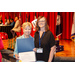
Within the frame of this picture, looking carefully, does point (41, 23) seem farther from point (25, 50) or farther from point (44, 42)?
point (25, 50)

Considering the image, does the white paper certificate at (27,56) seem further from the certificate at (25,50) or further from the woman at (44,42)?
the woman at (44,42)

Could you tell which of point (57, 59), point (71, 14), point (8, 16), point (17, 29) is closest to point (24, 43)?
point (57, 59)

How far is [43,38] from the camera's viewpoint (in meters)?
1.50

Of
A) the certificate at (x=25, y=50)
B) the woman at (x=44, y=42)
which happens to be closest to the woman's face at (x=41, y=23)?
the woman at (x=44, y=42)

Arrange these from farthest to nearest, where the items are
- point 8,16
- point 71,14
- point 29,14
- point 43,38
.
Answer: point 8,16 < point 29,14 < point 71,14 < point 43,38

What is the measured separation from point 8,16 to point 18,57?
929 cm

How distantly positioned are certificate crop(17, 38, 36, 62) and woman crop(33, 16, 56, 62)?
0.50 ft

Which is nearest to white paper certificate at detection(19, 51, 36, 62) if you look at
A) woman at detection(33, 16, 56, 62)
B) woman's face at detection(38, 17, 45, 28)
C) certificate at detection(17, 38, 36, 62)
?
certificate at detection(17, 38, 36, 62)

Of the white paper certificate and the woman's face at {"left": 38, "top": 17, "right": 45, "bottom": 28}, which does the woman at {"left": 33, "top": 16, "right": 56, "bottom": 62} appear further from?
the white paper certificate

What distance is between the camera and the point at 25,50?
4.30ft

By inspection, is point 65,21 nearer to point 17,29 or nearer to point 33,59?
point 17,29

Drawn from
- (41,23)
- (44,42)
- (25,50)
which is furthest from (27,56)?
(41,23)

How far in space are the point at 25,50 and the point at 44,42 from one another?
1.00ft

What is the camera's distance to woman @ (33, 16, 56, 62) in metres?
1.46
